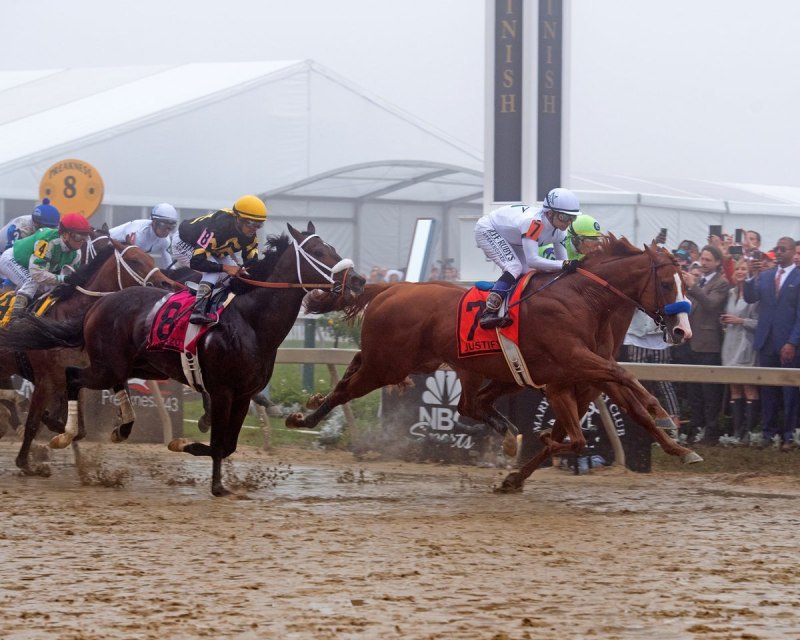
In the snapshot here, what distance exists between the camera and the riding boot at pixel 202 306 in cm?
833

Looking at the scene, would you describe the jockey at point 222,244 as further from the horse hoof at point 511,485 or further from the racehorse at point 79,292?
the horse hoof at point 511,485

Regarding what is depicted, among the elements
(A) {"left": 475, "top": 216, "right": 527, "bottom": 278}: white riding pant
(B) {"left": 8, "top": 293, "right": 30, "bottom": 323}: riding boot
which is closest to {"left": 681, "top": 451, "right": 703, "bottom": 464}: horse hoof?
(A) {"left": 475, "top": 216, "right": 527, "bottom": 278}: white riding pant

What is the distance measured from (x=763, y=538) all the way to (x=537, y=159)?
8353mm

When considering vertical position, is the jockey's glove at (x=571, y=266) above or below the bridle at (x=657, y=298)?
above

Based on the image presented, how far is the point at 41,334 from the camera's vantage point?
9305 millimetres

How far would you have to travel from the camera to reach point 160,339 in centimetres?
861

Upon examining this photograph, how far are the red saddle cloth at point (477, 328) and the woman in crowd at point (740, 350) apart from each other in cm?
279

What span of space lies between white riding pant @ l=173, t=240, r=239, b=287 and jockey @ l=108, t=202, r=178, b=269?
67 cm

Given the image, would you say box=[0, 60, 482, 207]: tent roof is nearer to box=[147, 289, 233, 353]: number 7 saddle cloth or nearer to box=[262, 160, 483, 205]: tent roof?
box=[262, 160, 483, 205]: tent roof

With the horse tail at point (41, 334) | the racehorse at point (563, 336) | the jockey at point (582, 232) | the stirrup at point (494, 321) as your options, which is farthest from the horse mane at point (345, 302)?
the horse tail at point (41, 334)

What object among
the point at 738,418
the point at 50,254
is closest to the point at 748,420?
the point at 738,418

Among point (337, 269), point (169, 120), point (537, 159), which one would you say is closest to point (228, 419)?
point (337, 269)

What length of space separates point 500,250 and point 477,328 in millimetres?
592

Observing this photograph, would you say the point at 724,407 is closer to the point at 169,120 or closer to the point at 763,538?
the point at 763,538
